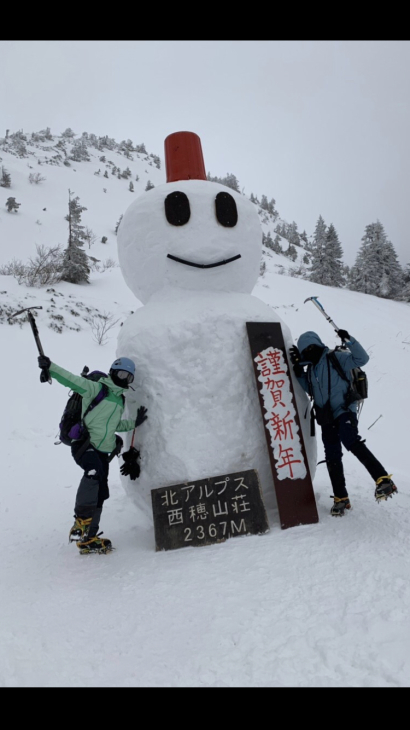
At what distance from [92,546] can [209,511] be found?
3.07ft

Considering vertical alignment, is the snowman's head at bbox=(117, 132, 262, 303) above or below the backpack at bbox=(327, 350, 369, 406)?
above

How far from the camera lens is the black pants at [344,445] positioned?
291 centimetres

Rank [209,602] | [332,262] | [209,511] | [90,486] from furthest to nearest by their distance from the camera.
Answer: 1. [332,262]
2. [90,486]
3. [209,511]
4. [209,602]

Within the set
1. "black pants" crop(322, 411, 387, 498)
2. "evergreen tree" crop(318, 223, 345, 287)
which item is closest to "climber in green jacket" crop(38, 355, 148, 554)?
"black pants" crop(322, 411, 387, 498)

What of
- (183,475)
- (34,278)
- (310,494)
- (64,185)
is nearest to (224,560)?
(183,475)

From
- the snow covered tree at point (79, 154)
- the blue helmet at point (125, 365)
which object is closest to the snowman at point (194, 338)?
the blue helmet at point (125, 365)

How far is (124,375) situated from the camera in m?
2.89

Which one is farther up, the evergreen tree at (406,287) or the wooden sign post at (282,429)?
the evergreen tree at (406,287)

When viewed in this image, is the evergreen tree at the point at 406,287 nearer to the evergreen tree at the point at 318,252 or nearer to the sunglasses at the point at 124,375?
the evergreen tree at the point at 318,252

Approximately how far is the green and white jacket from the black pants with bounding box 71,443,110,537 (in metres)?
0.09

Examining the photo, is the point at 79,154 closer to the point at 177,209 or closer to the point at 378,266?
the point at 378,266

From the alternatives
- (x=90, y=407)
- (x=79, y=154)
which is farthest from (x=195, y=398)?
(x=79, y=154)

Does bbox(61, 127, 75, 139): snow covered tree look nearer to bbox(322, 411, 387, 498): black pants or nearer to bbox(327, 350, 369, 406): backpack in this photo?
bbox(327, 350, 369, 406): backpack

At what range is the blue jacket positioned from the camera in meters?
→ 3.02
